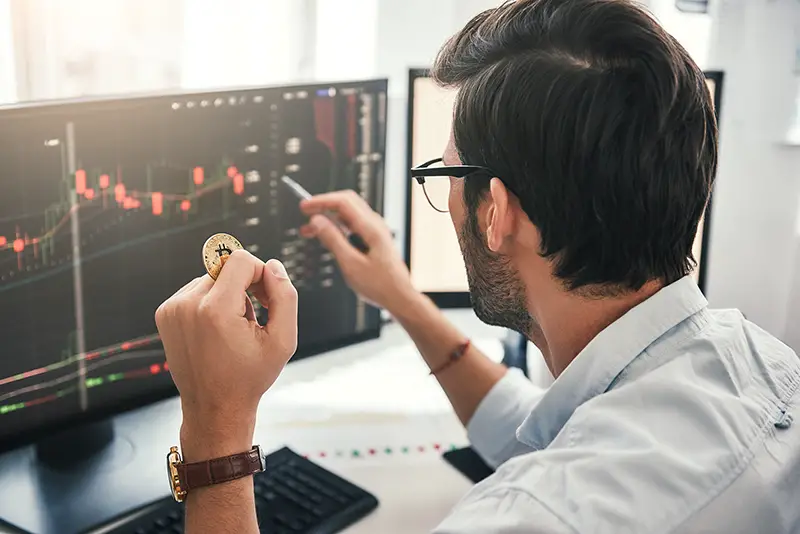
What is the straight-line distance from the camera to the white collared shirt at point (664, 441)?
729mm

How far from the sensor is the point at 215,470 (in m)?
0.90

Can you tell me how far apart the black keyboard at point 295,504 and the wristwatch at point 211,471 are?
0.59 feet

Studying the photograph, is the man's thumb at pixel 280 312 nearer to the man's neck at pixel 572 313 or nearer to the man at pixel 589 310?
the man at pixel 589 310

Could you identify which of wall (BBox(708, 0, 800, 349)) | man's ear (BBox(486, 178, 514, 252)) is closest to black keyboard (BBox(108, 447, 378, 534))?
man's ear (BBox(486, 178, 514, 252))

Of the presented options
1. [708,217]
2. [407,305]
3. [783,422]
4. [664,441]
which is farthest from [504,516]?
[708,217]

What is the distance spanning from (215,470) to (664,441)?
0.41 meters

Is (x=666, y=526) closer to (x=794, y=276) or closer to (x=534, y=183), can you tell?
(x=534, y=183)

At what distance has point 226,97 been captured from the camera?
1.19 m

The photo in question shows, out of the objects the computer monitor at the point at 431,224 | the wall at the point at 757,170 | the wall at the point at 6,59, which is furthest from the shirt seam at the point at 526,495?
the wall at the point at 757,170

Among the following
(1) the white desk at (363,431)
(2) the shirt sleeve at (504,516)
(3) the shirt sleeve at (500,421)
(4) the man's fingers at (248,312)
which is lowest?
(1) the white desk at (363,431)

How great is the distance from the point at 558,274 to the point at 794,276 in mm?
1021

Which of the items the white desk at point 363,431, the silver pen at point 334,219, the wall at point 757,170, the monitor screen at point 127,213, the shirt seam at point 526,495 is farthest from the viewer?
the wall at point 757,170

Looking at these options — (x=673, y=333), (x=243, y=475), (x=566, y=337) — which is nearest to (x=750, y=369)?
(x=673, y=333)

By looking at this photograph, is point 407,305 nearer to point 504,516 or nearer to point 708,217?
point 708,217
